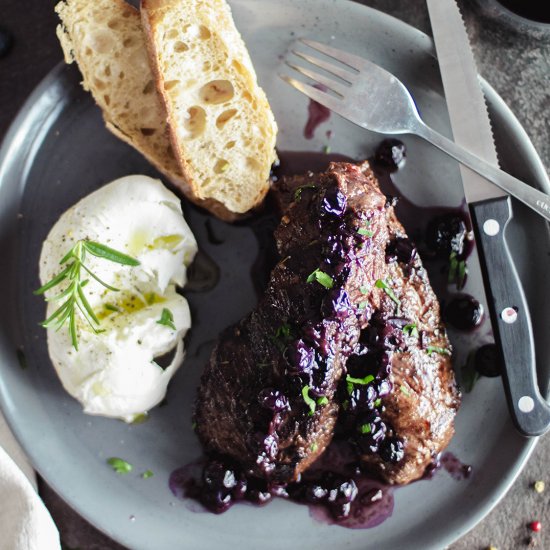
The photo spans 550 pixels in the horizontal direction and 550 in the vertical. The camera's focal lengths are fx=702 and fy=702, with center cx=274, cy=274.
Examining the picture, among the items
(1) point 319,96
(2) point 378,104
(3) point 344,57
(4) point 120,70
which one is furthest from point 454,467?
(4) point 120,70

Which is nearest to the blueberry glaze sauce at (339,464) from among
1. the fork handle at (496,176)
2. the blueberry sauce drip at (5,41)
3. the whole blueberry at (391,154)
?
the whole blueberry at (391,154)

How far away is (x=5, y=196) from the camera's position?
3.21m

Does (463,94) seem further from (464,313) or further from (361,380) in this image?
(361,380)

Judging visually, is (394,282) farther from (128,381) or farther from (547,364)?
(128,381)

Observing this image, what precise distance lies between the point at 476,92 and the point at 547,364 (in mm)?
1220

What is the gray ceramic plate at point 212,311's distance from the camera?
313 cm

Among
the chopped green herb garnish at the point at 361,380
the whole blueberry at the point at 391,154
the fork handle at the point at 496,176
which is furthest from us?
the whole blueberry at the point at 391,154

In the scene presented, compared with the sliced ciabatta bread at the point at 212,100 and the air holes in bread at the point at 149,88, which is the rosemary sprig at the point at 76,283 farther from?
the air holes in bread at the point at 149,88

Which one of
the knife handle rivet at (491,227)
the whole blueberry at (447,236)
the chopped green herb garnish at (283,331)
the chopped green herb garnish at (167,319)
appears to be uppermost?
the knife handle rivet at (491,227)

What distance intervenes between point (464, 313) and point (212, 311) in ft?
3.73

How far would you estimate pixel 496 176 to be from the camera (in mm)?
2953

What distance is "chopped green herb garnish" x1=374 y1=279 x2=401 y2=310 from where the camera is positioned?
109 inches

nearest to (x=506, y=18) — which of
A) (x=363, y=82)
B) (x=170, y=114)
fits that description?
(x=363, y=82)

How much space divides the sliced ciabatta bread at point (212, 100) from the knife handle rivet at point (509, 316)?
3.74ft
